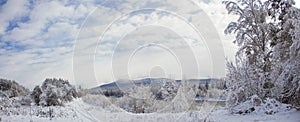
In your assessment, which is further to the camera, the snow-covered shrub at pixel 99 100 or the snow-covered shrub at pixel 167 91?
the snow-covered shrub at pixel 167 91

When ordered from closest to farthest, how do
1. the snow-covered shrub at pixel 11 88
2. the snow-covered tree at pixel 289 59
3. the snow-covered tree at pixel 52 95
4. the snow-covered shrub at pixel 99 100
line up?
the snow-covered tree at pixel 289 59 → the snow-covered tree at pixel 52 95 → the snow-covered shrub at pixel 99 100 → the snow-covered shrub at pixel 11 88

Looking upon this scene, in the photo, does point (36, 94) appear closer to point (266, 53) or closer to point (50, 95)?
point (50, 95)

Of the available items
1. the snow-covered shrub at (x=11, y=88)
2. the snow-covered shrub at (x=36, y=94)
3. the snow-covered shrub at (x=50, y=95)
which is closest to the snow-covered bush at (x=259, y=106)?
the snow-covered shrub at (x=50, y=95)

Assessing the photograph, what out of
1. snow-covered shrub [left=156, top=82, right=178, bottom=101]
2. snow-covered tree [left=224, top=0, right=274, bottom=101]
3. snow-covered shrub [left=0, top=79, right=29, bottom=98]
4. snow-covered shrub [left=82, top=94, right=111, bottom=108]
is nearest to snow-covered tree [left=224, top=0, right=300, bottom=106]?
snow-covered tree [left=224, top=0, right=274, bottom=101]

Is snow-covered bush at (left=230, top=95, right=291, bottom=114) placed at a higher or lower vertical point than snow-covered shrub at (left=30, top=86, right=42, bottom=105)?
lower

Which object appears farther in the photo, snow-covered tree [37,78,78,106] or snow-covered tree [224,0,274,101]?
snow-covered tree [37,78,78,106]

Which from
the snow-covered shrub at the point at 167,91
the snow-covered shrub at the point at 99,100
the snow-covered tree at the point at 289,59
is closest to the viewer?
the snow-covered tree at the point at 289,59

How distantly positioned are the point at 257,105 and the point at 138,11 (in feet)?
36.3

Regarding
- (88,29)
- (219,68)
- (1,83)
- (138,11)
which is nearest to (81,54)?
(88,29)

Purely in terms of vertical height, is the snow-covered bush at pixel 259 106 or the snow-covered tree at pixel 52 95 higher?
the snow-covered tree at pixel 52 95

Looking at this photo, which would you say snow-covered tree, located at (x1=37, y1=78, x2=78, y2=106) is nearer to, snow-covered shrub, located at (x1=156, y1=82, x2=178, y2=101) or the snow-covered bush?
snow-covered shrub, located at (x1=156, y1=82, x2=178, y2=101)

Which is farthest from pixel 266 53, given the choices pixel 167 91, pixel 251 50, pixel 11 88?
pixel 11 88

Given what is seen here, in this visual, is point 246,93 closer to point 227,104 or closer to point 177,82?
point 227,104

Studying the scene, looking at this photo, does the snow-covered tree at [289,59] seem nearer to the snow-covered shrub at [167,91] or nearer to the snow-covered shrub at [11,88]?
the snow-covered shrub at [167,91]
